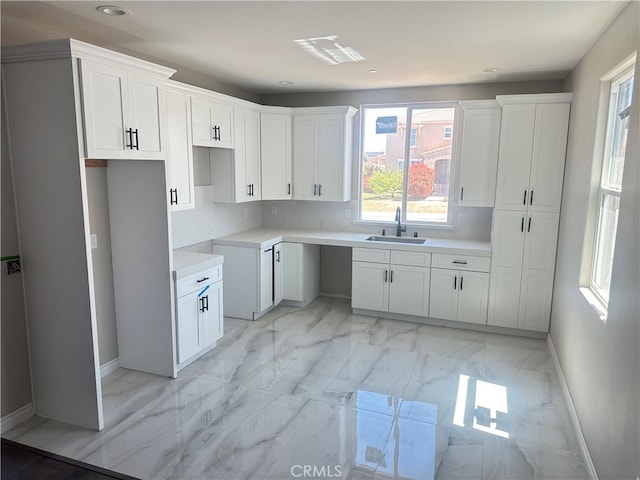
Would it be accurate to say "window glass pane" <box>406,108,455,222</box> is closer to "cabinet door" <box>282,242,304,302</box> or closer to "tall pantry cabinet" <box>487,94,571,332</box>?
"tall pantry cabinet" <box>487,94,571,332</box>

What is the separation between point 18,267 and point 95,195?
751mm

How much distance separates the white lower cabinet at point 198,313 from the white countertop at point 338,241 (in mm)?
842

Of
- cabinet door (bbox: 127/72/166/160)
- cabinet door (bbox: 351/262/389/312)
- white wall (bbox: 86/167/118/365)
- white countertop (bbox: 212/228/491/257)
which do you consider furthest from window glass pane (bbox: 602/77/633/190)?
white wall (bbox: 86/167/118/365)

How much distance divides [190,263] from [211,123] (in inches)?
54.4

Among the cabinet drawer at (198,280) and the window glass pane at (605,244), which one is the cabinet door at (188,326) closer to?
the cabinet drawer at (198,280)

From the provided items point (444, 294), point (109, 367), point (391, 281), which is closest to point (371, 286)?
point (391, 281)

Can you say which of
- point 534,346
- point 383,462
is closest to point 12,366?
point 383,462

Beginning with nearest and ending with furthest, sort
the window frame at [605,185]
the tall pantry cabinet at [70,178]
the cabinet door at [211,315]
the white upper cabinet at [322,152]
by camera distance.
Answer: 1. the tall pantry cabinet at [70,178]
2. the window frame at [605,185]
3. the cabinet door at [211,315]
4. the white upper cabinet at [322,152]

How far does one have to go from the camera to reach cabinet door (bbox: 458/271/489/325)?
173 inches

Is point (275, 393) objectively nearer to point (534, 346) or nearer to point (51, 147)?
point (51, 147)

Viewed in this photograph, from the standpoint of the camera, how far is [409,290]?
464cm

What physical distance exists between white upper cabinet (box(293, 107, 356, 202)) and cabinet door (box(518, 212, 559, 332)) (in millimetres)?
2057

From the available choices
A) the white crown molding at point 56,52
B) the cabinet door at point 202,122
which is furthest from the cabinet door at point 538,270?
the white crown molding at point 56,52

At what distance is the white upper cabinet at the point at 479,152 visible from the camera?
433 cm
